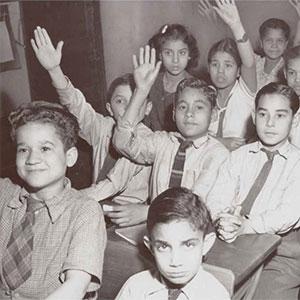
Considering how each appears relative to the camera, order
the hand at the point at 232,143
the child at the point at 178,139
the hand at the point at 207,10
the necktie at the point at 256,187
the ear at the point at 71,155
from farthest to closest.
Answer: the hand at the point at 207,10
the hand at the point at 232,143
the child at the point at 178,139
the necktie at the point at 256,187
the ear at the point at 71,155

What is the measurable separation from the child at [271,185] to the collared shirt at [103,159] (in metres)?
0.54

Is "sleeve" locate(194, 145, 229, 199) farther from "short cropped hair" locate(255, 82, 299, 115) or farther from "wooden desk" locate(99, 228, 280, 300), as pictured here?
"wooden desk" locate(99, 228, 280, 300)

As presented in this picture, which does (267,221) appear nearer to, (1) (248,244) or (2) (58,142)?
(1) (248,244)

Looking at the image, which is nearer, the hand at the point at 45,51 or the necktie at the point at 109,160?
the hand at the point at 45,51

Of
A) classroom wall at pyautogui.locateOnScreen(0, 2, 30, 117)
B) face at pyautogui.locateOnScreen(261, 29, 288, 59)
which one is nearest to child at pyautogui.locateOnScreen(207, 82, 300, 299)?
face at pyautogui.locateOnScreen(261, 29, 288, 59)

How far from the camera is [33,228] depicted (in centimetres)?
146

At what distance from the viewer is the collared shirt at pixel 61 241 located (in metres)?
1.37

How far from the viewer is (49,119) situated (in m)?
1.51

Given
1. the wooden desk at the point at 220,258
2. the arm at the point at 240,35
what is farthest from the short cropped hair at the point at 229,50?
the wooden desk at the point at 220,258

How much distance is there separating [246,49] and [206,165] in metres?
0.79

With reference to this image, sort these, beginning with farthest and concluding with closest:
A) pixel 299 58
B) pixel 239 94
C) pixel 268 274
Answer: pixel 239 94 < pixel 299 58 < pixel 268 274

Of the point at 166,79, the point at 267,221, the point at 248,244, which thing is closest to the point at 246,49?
the point at 166,79

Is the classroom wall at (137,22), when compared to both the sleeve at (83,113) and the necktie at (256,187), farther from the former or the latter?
the necktie at (256,187)

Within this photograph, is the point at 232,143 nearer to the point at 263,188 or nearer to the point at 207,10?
the point at 263,188
